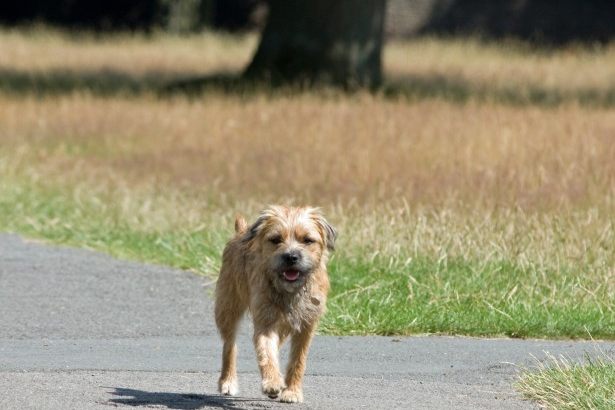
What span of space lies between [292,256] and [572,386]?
1638 mm

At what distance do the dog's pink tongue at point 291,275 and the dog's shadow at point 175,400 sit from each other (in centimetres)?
69

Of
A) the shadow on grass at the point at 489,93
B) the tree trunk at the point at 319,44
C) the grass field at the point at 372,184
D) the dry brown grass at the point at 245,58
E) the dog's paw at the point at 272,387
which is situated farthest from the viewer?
the dry brown grass at the point at 245,58

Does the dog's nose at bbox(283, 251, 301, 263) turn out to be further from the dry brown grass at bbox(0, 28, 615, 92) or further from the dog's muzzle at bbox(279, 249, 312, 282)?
the dry brown grass at bbox(0, 28, 615, 92)

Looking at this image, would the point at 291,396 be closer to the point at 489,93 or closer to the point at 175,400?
the point at 175,400

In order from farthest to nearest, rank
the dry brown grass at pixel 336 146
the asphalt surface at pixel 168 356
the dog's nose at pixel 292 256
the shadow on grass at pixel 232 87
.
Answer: the shadow on grass at pixel 232 87 → the dry brown grass at pixel 336 146 → the asphalt surface at pixel 168 356 → the dog's nose at pixel 292 256

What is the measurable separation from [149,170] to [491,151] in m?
3.80

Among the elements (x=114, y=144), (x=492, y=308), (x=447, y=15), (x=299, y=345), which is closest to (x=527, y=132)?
(x=114, y=144)

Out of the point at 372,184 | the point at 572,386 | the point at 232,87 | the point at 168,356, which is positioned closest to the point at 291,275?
the point at 572,386

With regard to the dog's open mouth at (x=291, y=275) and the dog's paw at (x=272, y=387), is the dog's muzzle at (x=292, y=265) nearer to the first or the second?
the dog's open mouth at (x=291, y=275)

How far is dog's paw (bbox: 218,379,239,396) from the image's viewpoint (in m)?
8.05

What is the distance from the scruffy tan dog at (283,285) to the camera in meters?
7.56

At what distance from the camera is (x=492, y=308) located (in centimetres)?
1048

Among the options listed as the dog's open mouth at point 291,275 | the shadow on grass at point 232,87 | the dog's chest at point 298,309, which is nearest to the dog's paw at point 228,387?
the dog's chest at point 298,309

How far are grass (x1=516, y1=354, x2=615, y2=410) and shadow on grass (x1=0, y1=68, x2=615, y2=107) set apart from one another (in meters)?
13.8
